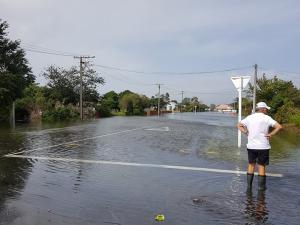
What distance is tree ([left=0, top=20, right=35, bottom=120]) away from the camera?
33.2 m

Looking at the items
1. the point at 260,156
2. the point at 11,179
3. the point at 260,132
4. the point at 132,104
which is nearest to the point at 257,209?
the point at 260,156

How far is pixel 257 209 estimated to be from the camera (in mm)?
6715

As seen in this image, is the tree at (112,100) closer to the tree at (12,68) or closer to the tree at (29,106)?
the tree at (29,106)

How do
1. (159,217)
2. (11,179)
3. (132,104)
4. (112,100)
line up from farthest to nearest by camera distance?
→ (112,100), (132,104), (11,179), (159,217)

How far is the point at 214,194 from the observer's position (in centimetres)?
780

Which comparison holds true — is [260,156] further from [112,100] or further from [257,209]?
[112,100]

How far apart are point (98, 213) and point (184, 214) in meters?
1.23

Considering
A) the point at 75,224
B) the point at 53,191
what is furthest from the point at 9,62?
the point at 75,224

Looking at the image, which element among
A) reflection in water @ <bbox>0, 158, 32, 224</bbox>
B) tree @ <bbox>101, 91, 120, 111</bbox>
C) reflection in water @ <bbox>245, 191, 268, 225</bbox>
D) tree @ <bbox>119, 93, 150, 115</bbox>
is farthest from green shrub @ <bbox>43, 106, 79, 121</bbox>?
reflection in water @ <bbox>245, 191, 268, 225</bbox>

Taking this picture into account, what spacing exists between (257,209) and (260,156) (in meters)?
1.90

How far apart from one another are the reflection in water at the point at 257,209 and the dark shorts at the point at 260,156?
2.54ft

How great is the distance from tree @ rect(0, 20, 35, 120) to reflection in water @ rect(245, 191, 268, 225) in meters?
28.2

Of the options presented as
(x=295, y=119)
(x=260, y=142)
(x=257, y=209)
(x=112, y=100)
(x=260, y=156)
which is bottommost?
(x=257, y=209)

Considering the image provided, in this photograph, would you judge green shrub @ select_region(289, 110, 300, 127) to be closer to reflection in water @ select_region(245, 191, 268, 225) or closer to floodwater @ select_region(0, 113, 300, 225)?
floodwater @ select_region(0, 113, 300, 225)
